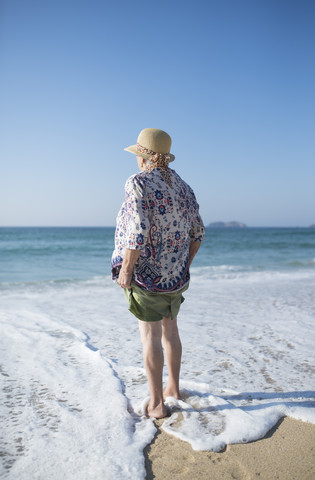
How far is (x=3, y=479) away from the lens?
5.91ft

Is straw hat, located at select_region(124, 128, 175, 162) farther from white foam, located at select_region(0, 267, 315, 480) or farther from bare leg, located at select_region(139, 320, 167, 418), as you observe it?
white foam, located at select_region(0, 267, 315, 480)

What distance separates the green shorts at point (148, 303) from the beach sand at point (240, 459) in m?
0.69

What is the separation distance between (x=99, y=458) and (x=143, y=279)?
100 cm

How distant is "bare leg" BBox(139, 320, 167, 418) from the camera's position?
238cm

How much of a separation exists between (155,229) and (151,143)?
1.80ft

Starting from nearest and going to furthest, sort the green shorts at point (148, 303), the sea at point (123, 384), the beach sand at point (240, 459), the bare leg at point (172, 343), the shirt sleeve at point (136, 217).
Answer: the beach sand at point (240, 459)
the sea at point (123, 384)
the shirt sleeve at point (136, 217)
the green shorts at point (148, 303)
the bare leg at point (172, 343)

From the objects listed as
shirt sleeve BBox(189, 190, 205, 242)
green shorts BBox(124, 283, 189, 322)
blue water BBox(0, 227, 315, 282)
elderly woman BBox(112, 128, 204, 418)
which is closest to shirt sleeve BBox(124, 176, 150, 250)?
elderly woman BBox(112, 128, 204, 418)

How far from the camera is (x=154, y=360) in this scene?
2379mm

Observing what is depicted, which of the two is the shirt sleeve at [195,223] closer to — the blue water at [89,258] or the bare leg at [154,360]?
the bare leg at [154,360]

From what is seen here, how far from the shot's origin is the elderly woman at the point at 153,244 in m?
2.22

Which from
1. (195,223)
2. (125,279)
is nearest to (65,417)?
(125,279)

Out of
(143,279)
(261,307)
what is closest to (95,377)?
(143,279)

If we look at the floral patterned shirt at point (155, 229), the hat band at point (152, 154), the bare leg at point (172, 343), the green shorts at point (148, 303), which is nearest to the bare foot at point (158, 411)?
the bare leg at point (172, 343)

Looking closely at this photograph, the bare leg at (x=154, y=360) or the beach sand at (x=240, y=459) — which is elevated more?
the bare leg at (x=154, y=360)
